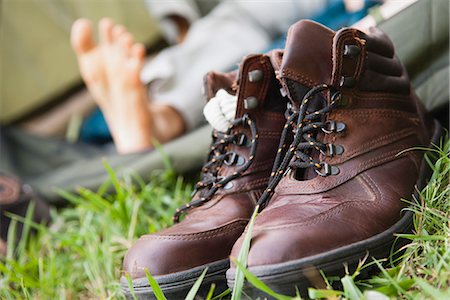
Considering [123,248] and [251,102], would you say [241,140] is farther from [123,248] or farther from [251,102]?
[123,248]

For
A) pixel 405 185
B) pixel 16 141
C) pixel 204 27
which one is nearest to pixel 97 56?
pixel 204 27

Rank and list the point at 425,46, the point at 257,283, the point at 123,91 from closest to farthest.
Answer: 1. the point at 257,283
2. the point at 425,46
3. the point at 123,91

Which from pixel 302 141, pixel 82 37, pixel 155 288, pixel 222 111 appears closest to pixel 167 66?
pixel 82 37

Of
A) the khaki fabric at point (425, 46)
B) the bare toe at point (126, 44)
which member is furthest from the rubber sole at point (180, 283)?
the bare toe at point (126, 44)

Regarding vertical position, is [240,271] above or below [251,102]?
below

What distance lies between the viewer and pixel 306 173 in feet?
2.69

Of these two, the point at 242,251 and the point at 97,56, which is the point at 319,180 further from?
the point at 97,56

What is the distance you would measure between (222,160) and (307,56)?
23cm

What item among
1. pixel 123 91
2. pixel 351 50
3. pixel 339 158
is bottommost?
pixel 123 91

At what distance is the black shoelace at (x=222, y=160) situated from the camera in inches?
35.2

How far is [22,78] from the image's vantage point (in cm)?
221

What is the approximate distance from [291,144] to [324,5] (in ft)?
2.51

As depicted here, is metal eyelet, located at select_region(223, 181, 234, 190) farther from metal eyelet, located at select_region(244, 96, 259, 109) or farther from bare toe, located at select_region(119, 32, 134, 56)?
bare toe, located at select_region(119, 32, 134, 56)

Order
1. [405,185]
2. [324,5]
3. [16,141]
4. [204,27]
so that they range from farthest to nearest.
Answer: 1. [16,141]
2. [204,27]
3. [324,5]
4. [405,185]
